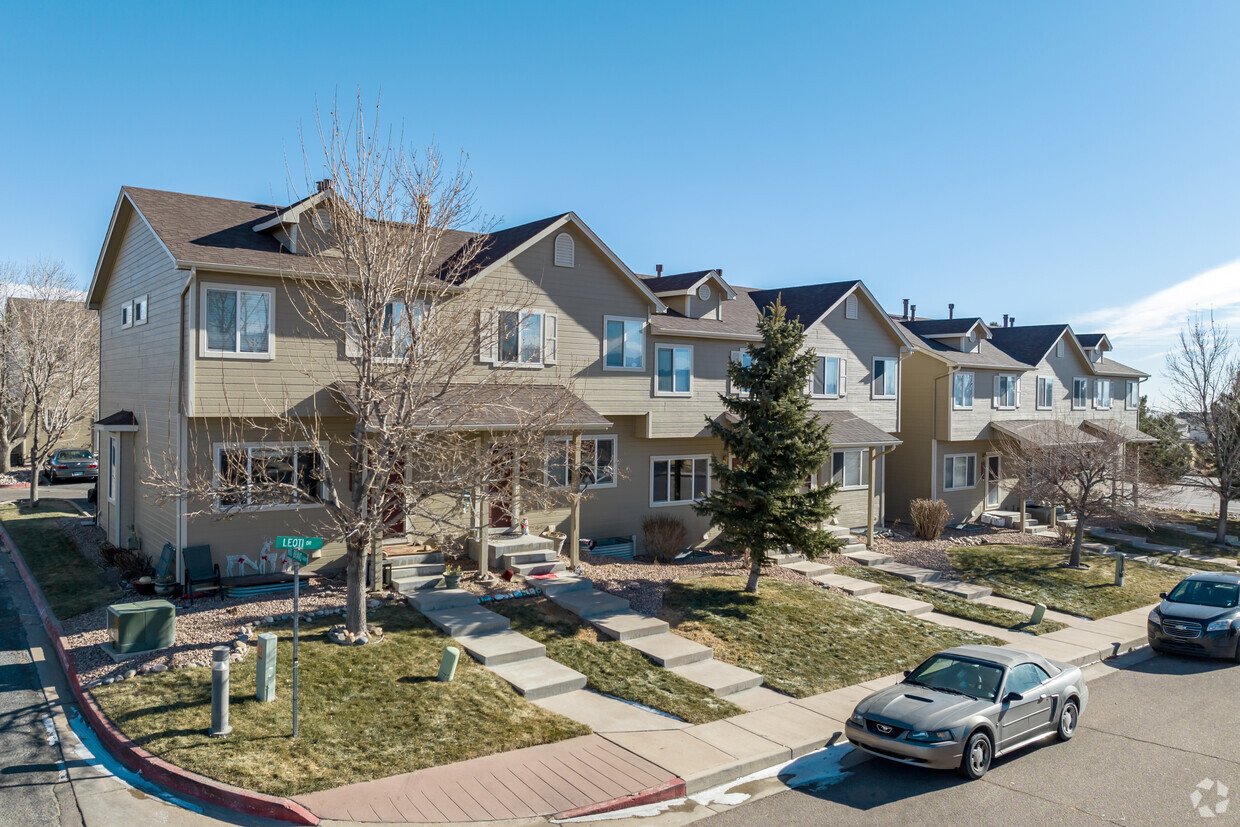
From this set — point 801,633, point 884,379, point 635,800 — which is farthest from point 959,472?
point 635,800

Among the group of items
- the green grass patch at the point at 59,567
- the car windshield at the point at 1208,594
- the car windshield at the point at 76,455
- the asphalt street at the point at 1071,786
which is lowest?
the asphalt street at the point at 1071,786

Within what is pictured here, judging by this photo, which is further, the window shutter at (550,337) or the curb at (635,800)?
the window shutter at (550,337)

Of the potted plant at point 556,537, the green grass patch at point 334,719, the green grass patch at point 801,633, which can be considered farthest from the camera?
the potted plant at point 556,537

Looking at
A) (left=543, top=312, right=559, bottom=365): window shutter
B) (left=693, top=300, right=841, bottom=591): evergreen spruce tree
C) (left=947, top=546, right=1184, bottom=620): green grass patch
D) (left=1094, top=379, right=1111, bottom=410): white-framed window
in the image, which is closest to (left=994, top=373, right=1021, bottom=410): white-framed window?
(left=1094, top=379, right=1111, bottom=410): white-framed window

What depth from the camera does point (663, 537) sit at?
73.7ft

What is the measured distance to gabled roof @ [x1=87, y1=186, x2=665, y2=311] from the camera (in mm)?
16156

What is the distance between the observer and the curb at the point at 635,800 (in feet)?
30.5

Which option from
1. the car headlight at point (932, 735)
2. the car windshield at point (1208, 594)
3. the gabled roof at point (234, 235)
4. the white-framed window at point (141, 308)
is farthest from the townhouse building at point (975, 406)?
the white-framed window at point (141, 308)

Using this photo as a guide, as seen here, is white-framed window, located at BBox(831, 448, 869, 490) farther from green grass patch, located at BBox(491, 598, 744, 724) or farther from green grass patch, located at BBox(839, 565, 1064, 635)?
green grass patch, located at BBox(491, 598, 744, 724)

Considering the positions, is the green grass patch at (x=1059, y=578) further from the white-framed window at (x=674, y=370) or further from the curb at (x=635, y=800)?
the curb at (x=635, y=800)

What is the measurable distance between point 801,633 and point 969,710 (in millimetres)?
6071

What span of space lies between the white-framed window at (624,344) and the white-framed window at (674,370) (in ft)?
2.25

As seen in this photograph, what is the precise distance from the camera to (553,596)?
16953mm

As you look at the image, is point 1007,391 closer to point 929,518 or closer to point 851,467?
point 929,518
